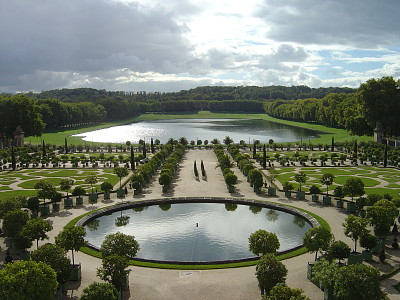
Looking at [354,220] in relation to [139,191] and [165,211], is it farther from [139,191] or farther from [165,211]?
[139,191]

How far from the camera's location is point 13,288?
52.7ft

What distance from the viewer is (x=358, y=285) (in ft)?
55.4

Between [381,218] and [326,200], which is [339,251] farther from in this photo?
[326,200]

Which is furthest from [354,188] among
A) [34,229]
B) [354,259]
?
[34,229]

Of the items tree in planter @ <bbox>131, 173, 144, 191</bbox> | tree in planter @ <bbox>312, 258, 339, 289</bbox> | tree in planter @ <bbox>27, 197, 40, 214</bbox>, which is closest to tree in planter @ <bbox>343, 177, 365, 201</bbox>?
tree in planter @ <bbox>312, 258, 339, 289</bbox>

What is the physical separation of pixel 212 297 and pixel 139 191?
2513 centimetres

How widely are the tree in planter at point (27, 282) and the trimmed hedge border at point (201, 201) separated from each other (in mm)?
8755

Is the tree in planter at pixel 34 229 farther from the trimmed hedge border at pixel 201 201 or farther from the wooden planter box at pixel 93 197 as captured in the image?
the wooden planter box at pixel 93 197

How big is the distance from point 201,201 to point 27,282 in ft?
86.3

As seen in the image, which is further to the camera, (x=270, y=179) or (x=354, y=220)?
(x=270, y=179)

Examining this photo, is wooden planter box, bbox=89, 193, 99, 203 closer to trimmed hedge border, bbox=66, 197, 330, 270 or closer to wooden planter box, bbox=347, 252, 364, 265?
trimmed hedge border, bbox=66, 197, 330, 270

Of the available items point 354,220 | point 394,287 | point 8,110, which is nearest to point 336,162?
point 354,220

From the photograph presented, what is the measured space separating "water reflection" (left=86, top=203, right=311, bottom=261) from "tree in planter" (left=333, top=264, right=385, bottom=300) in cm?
1053

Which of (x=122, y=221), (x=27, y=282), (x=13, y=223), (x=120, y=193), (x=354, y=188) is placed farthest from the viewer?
(x=120, y=193)
